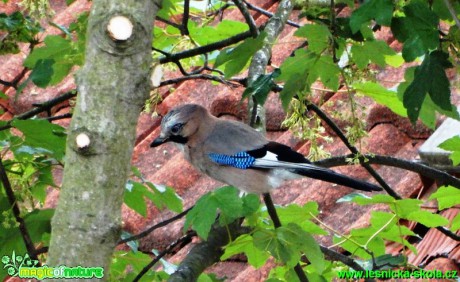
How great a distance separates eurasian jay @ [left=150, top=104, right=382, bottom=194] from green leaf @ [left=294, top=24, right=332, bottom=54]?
467mm

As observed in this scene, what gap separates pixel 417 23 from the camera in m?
2.12

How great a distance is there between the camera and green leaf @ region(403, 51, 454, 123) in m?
2.08

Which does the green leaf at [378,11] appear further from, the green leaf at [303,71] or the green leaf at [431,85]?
the green leaf at [303,71]

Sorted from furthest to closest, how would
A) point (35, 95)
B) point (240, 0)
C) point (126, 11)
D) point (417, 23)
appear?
1. point (35, 95)
2. point (240, 0)
3. point (417, 23)
4. point (126, 11)

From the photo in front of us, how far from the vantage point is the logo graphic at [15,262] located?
2533mm

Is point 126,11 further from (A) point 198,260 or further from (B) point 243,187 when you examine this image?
(B) point 243,187

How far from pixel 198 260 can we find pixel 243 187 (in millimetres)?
624

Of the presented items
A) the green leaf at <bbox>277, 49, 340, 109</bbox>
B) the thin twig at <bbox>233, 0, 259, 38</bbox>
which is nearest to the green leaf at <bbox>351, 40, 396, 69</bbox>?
the green leaf at <bbox>277, 49, 340, 109</bbox>

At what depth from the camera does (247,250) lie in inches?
103

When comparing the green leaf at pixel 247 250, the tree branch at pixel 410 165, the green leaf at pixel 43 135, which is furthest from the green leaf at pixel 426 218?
the green leaf at pixel 43 135

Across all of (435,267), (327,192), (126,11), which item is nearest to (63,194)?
(126,11)

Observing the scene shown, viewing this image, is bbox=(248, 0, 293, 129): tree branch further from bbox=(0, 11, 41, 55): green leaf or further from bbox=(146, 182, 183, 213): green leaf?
bbox=(0, 11, 41, 55): green leaf

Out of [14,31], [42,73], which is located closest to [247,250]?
[42,73]

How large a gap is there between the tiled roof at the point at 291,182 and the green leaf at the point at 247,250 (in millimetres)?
490
